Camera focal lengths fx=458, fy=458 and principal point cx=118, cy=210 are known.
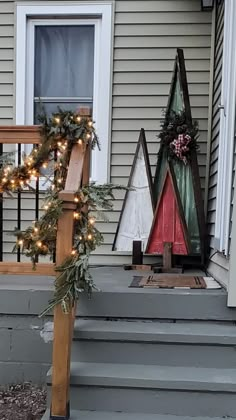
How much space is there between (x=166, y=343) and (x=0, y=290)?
1043 millimetres

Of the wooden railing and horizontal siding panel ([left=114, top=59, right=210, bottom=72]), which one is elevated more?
horizontal siding panel ([left=114, top=59, right=210, bottom=72])

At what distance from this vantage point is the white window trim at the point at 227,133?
289 centimetres

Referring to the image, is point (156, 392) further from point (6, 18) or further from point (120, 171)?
point (6, 18)

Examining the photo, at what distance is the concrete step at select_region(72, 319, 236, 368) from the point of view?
2445 mm

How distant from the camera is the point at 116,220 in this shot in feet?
13.6

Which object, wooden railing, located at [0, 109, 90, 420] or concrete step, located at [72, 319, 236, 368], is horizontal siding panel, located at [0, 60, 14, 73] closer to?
wooden railing, located at [0, 109, 90, 420]

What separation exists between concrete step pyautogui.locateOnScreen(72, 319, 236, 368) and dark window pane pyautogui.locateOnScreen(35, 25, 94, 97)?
2.47 metres

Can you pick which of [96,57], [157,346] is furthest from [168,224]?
[96,57]

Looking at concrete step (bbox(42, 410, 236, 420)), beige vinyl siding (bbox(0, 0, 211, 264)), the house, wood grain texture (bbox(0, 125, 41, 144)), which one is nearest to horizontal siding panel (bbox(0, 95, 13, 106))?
the house

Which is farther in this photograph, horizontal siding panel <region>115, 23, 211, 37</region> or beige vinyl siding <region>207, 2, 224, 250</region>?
horizontal siding panel <region>115, 23, 211, 37</region>

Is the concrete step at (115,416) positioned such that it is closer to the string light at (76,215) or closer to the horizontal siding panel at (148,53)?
the string light at (76,215)

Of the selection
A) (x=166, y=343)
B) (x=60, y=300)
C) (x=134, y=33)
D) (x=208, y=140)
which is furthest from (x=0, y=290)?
(x=134, y=33)

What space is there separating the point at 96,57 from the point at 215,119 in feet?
4.03

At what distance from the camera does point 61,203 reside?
7.22ft
